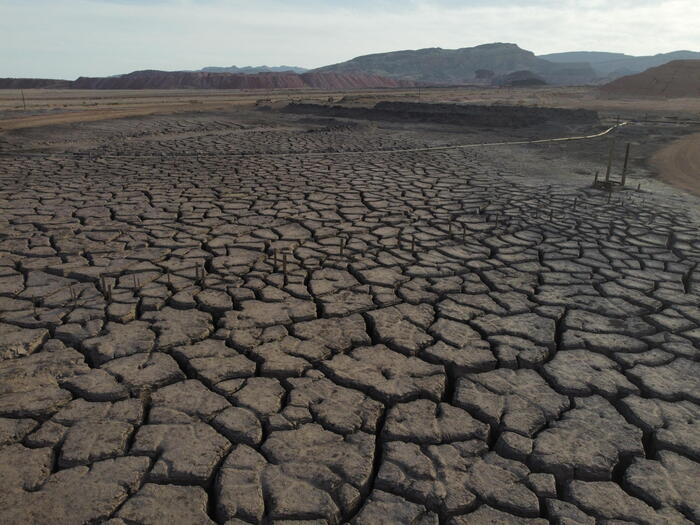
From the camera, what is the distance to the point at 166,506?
1.61m

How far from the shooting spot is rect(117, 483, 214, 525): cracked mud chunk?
1565 mm

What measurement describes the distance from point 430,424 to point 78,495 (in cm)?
123

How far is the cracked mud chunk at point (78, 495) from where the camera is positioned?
156 centimetres

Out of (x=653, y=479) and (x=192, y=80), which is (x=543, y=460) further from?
(x=192, y=80)

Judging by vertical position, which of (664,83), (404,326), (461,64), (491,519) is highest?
(461,64)

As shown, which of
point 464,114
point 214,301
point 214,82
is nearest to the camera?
point 214,301

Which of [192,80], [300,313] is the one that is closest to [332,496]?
[300,313]

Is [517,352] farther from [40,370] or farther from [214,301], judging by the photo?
[40,370]

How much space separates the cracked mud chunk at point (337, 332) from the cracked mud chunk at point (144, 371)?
2.11 ft

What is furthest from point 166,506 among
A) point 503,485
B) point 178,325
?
point 178,325

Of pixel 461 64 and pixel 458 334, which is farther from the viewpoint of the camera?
pixel 461 64

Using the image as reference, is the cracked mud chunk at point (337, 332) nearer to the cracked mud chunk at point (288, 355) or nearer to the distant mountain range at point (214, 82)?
the cracked mud chunk at point (288, 355)

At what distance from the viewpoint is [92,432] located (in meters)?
1.91

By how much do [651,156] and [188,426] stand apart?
956 centimetres
